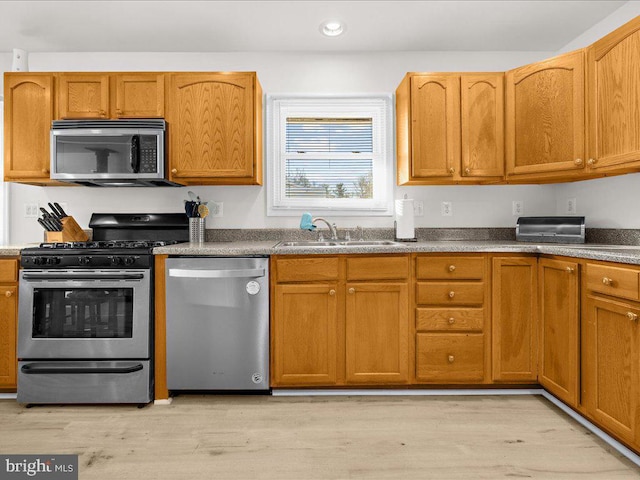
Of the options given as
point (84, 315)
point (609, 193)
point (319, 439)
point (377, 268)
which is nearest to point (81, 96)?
point (84, 315)

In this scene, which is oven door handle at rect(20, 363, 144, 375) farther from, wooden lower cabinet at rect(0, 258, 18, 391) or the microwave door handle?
the microwave door handle

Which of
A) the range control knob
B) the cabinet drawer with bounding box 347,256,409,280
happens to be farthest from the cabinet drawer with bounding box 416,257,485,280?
the range control knob

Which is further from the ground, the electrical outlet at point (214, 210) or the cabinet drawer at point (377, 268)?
the electrical outlet at point (214, 210)

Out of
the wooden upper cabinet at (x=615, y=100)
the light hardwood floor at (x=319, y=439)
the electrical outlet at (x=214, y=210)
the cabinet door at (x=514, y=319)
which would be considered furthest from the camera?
the electrical outlet at (x=214, y=210)

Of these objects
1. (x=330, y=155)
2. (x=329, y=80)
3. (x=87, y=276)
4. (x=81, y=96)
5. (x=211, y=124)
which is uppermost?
(x=329, y=80)

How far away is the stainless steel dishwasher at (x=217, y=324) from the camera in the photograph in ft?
7.51

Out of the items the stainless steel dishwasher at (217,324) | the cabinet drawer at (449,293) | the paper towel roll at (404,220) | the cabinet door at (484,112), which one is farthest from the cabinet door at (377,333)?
the cabinet door at (484,112)

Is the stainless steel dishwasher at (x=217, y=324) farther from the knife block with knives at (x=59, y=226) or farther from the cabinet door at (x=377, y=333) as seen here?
the knife block with knives at (x=59, y=226)

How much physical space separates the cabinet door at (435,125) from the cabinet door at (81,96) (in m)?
2.14

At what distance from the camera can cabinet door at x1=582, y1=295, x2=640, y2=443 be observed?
1.69 meters

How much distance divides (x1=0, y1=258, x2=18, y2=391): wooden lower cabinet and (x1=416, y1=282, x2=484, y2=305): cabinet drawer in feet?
8.04

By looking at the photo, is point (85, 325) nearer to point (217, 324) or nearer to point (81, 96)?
point (217, 324)

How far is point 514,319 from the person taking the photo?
92.5 inches

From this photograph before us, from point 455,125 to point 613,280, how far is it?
139cm
